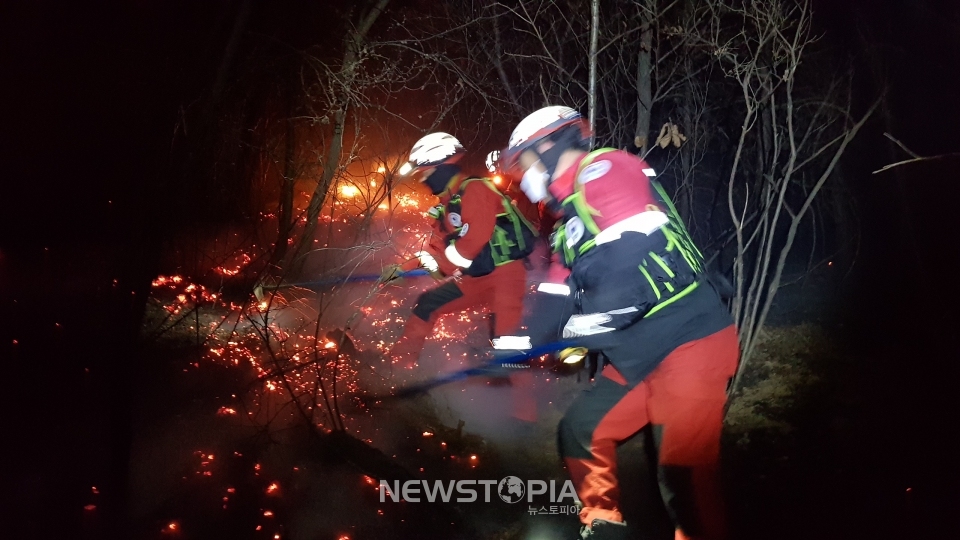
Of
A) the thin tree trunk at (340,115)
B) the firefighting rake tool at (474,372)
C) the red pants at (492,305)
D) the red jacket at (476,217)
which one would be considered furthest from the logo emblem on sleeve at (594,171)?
the thin tree trunk at (340,115)

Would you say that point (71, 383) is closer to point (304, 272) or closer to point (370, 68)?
point (304, 272)

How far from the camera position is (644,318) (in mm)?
3176

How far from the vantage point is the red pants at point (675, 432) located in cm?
311

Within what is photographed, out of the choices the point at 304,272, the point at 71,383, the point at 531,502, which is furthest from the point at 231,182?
the point at 531,502

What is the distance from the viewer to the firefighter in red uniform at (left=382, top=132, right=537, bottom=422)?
5102mm

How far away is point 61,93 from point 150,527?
9.75 feet

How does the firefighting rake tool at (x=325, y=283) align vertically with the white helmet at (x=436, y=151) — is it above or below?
below

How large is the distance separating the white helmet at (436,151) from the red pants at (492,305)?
3.32ft

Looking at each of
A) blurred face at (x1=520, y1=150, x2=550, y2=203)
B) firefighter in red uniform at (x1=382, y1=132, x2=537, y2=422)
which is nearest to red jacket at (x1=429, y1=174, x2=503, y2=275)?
firefighter in red uniform at (x1=382, y1=132, x2=537, y2=422)

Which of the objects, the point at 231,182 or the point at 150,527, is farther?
the point at 231,182

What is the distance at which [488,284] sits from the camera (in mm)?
5441

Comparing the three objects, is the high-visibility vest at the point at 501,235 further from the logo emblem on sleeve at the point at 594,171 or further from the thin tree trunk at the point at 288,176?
the thin tree trunk at the point at 288,176

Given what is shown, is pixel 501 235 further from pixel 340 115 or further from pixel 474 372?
pixel 340 115

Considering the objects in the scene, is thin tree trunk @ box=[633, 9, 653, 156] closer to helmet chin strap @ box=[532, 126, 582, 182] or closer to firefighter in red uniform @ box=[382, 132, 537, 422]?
firefighter in red uniform @ box=[382, 132, 537, 422]
